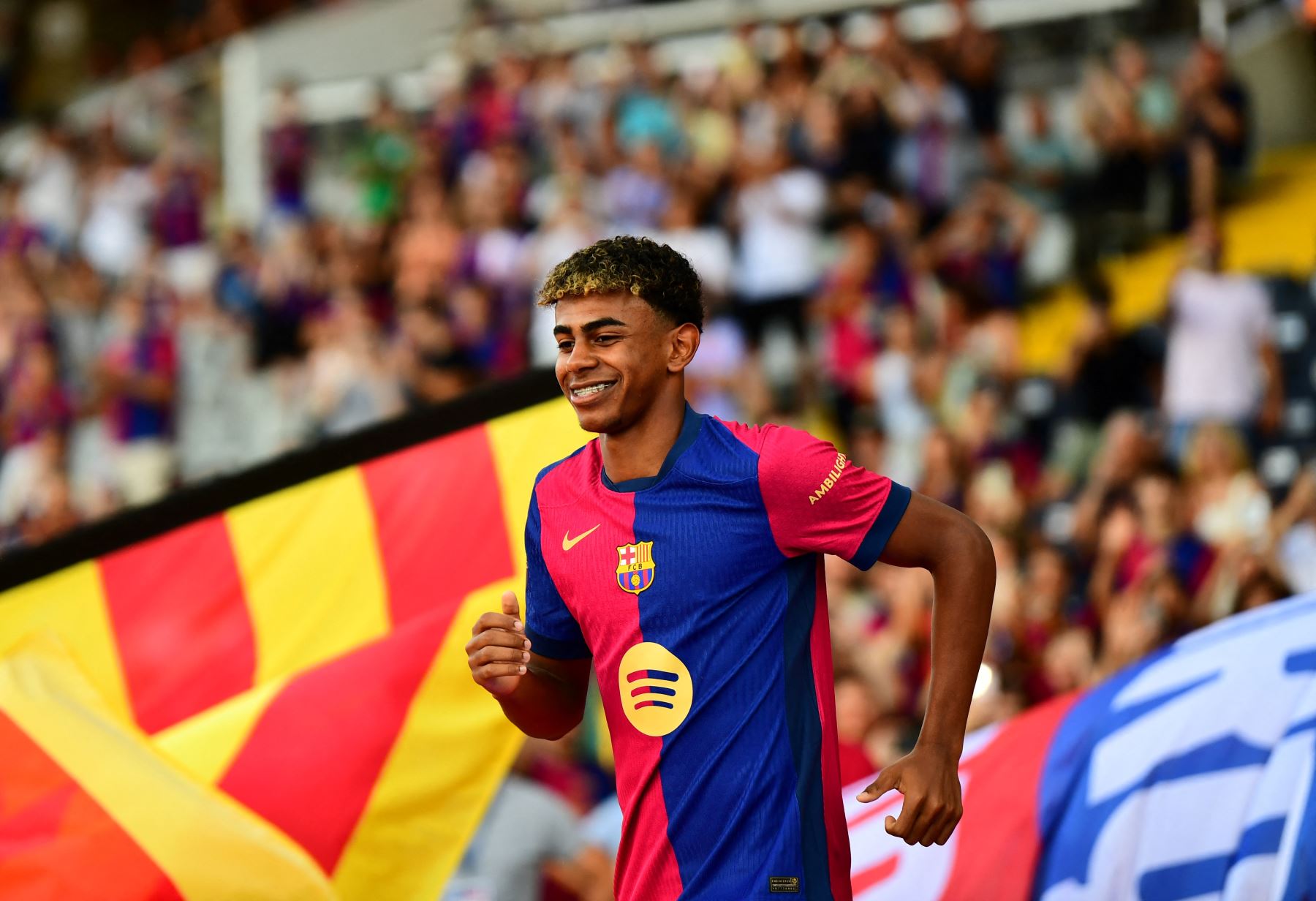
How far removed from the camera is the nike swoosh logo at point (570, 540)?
339 cm

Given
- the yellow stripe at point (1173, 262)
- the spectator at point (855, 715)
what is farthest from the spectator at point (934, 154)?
the spectator at point (855, 715)

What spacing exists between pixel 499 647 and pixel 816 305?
26.7ft

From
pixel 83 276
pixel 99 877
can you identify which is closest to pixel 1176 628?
pixel 99 877

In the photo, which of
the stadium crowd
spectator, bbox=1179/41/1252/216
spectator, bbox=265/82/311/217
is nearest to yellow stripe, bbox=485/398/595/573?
the stadium crowd

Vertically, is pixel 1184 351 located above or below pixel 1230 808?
below

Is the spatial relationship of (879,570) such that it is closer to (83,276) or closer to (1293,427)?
(1293,427)

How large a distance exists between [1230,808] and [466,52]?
38.4 ft

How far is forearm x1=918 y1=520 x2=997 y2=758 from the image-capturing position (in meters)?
3.15

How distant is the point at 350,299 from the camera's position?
Answer: 12070 millimetres

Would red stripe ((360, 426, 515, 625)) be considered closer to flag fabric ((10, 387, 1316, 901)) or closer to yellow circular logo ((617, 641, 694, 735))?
flag fabric ((10, 387, 1316, 901))

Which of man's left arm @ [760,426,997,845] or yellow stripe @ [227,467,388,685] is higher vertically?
man's left arm @ [760,426,997,845]

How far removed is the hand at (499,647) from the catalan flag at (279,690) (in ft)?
4.06

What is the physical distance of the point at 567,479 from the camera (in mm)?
3518

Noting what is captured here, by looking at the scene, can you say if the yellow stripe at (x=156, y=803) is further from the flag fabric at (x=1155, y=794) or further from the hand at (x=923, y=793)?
the hand at (x=923, y=793)
